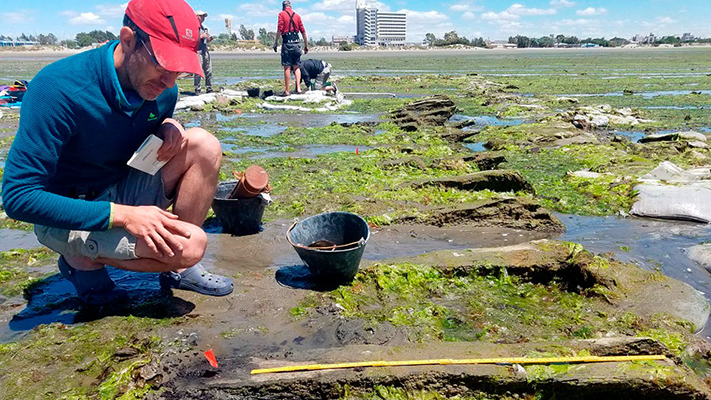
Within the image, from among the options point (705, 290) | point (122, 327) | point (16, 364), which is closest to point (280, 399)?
point (122, 327)

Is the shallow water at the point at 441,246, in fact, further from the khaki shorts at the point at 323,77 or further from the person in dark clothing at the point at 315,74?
the khaki shorts at the point at 323,77

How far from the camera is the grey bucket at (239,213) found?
4637 millimetres

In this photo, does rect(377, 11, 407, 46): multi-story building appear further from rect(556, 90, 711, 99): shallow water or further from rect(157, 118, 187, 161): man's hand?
rect(157, 118, 187, 161): man's hand

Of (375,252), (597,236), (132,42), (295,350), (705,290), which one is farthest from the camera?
(597,236)

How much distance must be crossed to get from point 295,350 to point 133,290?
1451 mm

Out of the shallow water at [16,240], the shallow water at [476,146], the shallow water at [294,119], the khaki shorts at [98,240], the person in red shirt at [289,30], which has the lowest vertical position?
the shallow water at [16,240]

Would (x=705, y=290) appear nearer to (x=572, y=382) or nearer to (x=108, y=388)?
(x=572, y=382)

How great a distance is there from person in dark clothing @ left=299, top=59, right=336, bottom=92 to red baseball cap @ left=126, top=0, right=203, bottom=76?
43.6 ft

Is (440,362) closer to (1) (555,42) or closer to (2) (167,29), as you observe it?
(2) (167,29)

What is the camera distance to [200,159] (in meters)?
3.28

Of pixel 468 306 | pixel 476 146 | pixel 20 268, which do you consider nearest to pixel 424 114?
pixel 476 146

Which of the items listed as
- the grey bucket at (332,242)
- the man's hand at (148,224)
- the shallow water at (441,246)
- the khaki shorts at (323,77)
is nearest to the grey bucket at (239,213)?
the shallow water at (441,246)

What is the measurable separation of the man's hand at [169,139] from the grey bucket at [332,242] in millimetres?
1027

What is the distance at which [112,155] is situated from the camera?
291 centimetres
